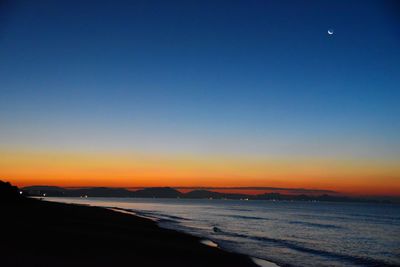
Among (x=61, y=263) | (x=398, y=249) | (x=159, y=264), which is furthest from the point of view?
(x=398, y=249)

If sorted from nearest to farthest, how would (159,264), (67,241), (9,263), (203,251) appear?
(9,263) < (159,264) < (67,241) < (203,251)

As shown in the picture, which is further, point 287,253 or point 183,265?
point 287,253

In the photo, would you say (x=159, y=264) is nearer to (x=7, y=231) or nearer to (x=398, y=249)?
(x=7, y=231)

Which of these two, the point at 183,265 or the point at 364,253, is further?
the point at 364,253

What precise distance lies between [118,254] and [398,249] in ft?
91.2

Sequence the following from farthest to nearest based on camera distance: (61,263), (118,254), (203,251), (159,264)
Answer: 1. (203,251)
2. (118,254)
3. (159,264)
4. (61,263)

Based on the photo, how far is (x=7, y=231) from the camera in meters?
21.2

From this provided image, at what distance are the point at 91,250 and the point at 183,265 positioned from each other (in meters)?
4.39

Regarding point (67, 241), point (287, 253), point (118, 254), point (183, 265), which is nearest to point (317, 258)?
point (287, 253)

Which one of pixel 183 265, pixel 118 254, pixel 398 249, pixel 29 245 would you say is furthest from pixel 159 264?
pixel 398 249

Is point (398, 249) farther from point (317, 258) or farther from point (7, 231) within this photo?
point (7, 231)

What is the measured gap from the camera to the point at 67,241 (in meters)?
20.5

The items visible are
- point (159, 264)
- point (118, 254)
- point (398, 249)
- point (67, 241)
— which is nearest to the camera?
point (159, 264)

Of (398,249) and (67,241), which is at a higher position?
(67,241)
